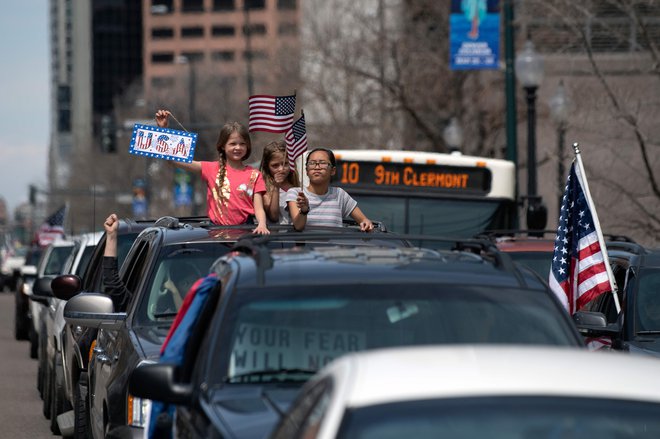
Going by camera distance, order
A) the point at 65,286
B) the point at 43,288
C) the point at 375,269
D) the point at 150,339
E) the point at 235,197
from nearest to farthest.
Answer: the point at 375,269
the point at 150,339
the point at 235,197
the point at 65,286
the point at 43,288

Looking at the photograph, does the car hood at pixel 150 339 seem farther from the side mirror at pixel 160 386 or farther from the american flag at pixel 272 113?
the american flag at pixel 272 113

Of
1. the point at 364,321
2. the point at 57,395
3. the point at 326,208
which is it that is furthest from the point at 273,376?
the point at 57,395

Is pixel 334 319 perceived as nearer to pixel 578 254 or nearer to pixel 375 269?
pixel 375 269

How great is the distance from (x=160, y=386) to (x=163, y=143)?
5.78 m

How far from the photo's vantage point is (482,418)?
3.88 metres

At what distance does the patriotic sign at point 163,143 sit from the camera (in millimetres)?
11000

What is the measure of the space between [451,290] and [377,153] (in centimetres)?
1329

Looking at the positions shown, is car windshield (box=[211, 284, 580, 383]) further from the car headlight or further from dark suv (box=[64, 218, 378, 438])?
dark suv (box=[64, 218, 378, 438])

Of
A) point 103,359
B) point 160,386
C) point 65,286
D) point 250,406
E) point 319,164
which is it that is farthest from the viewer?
point 65,286

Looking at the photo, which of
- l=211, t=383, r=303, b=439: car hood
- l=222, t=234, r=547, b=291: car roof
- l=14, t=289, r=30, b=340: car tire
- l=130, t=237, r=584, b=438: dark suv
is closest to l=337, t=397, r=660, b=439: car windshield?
l=211, t=383, r=303, b=439: car hood

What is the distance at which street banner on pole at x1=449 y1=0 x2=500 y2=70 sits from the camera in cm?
2475

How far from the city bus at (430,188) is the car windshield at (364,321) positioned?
12.8m

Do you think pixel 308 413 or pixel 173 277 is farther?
pixel 173 277

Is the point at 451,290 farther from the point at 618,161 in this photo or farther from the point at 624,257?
the point at 618,161
